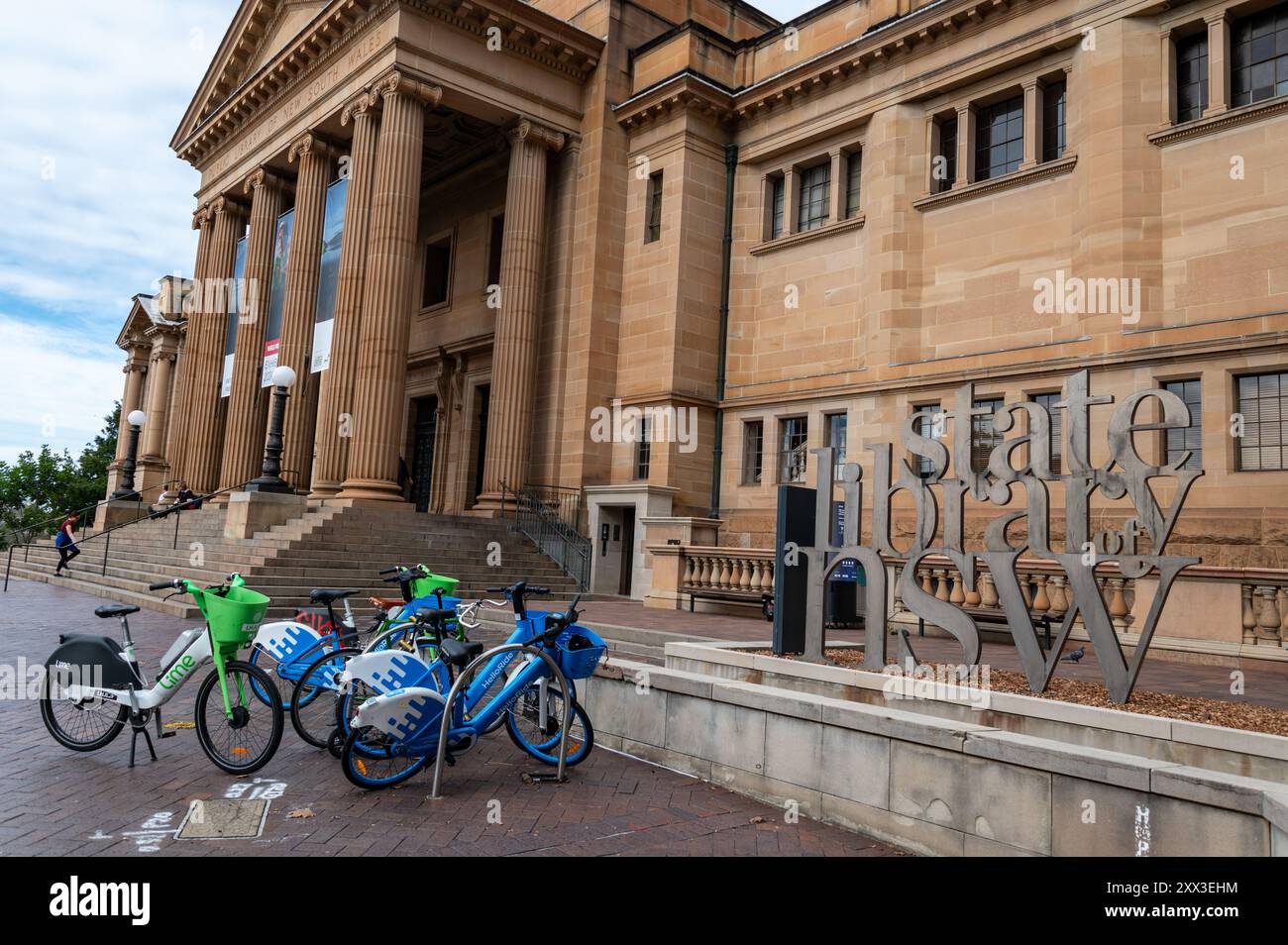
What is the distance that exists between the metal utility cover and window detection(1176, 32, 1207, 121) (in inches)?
706

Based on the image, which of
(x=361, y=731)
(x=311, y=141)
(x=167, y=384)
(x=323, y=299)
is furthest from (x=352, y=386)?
(x=167, y=384)

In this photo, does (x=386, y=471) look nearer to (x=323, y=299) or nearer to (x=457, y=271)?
(x=323, y=299)

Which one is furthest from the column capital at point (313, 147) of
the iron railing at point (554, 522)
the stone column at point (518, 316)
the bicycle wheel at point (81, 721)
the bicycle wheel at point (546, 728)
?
the bicycle wheel at point (546, 728)

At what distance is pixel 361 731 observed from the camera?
6.29 m

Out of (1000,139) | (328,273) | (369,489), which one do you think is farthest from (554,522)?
(1000,139)

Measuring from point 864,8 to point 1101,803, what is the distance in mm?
21154

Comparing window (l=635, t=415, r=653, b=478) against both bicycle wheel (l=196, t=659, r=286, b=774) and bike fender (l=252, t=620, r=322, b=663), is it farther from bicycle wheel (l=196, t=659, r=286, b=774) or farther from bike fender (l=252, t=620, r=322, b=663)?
bicycle wheel (l=196, t=659, r=286, b=774)

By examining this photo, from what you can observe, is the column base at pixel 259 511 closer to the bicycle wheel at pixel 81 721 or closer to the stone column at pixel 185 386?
the bicycle wheel at pixel 81 721

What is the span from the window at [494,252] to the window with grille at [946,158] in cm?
1420

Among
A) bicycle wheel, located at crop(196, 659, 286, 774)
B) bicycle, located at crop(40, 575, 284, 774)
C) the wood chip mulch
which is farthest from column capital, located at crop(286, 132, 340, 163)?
the wood chip mulch

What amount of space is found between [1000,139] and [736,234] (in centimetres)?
704

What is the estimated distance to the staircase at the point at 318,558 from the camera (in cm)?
1758

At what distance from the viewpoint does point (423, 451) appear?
31.8 metres

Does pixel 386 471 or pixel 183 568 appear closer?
pixel 183 568
